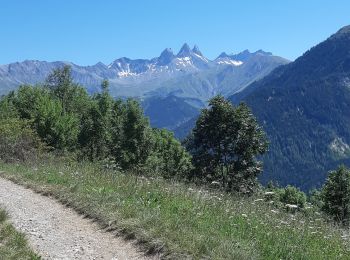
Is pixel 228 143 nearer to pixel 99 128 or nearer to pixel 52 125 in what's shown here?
pixel 52 125

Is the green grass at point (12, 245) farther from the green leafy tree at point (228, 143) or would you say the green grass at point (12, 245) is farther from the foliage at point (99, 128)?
the foliage at point (99, 128)

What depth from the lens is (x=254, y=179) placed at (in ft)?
146

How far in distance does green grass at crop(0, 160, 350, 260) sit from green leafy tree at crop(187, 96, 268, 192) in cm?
3105

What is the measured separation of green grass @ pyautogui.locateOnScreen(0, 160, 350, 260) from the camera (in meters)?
7.83

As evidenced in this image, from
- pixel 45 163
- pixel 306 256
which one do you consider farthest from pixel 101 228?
pixel 45 163

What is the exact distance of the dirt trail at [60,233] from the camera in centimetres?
834

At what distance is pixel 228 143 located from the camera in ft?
147

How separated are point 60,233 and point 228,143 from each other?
35804mm

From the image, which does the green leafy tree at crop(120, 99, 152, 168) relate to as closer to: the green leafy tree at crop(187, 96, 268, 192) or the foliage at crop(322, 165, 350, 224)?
the green leafy tree at crop(187, 96, 268, 192)

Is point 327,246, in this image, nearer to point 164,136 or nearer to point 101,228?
point 101,228

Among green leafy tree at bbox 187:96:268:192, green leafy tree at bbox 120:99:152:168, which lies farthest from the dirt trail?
green leafy tree at bbox 120:99:152:168

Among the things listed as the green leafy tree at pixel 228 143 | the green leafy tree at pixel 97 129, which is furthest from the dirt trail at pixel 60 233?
the green leafy tree at pixel 97 129

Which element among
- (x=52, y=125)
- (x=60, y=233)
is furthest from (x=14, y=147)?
(x=52, y=125)

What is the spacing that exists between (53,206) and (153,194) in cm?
282
